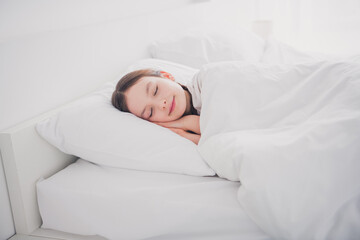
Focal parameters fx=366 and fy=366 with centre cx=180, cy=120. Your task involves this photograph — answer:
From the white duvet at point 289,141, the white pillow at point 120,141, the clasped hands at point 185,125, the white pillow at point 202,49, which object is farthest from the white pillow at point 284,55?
the white pillow at point 120,141

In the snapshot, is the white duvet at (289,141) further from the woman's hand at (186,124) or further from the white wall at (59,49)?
the white wall at (59,49)

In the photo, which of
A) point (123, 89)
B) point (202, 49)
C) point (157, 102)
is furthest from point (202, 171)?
point (202, 49)

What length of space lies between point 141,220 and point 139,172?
161 mm

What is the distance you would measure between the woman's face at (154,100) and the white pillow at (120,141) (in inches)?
2.5

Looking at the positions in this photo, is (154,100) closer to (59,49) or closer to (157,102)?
(157,102)

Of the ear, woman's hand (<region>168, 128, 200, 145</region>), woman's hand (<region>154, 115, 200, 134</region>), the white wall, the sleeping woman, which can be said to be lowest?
woman's hand (<region>168, 128, 200, 145</region>)

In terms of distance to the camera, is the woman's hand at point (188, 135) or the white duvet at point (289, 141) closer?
the white duvet at point (289, 141)

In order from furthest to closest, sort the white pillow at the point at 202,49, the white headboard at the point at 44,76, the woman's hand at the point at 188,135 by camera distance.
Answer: the white pillow at the point at 202,49 → the woman's hand at the point at 188,135 → the white headboard at the point at 44,76

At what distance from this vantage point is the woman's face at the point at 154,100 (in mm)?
1220

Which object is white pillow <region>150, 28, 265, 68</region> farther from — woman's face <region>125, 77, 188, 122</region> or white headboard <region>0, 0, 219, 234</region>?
woman's face <region>125, 77, 188, 122</region>

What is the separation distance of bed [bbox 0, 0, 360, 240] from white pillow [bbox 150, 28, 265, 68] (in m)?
0.53

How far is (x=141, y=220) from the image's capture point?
0.97m

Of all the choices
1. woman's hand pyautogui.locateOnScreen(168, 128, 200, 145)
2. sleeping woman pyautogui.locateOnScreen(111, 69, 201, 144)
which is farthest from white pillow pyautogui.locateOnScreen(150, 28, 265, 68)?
woman's hand pyautogui.locateOnScreen(168, 128, 200, 145)

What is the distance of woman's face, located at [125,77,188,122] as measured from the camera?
1220mm
